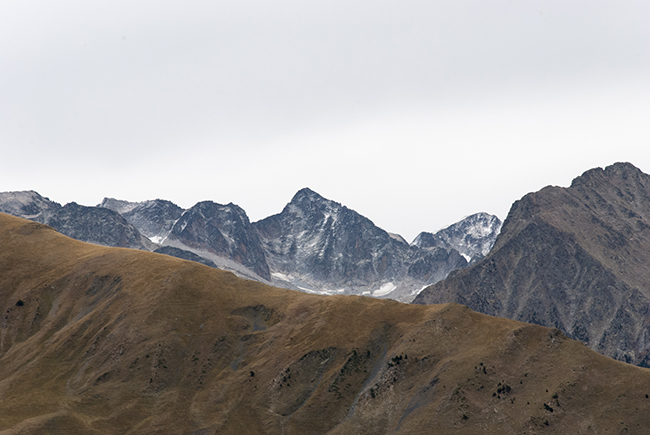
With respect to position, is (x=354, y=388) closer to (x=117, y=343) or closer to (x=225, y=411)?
(x=225, y=411)

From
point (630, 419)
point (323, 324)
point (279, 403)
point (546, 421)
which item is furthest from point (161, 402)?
point (630, 419)

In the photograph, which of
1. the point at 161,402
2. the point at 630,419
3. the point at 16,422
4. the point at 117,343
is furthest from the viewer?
the point at 117,343

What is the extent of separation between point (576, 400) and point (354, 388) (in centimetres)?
5698

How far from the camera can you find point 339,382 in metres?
171

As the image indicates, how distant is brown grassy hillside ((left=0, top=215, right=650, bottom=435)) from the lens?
14538 centimetres

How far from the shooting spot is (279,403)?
169 meters

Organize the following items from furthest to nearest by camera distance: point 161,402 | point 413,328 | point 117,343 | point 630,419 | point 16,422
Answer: point 117,343 < point 413,328 < point 161,402 < point 16,422 < point 630,419

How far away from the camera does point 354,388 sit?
170 m

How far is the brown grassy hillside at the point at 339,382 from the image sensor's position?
145m

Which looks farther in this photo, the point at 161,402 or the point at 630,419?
the point at 161,402

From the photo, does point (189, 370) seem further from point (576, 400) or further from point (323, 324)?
point (576, 400)

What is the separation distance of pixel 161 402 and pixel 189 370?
49.4 ft

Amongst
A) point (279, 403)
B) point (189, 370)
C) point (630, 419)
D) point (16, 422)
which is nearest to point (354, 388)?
point (279, 403)

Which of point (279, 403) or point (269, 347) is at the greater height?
point (269, 347)
